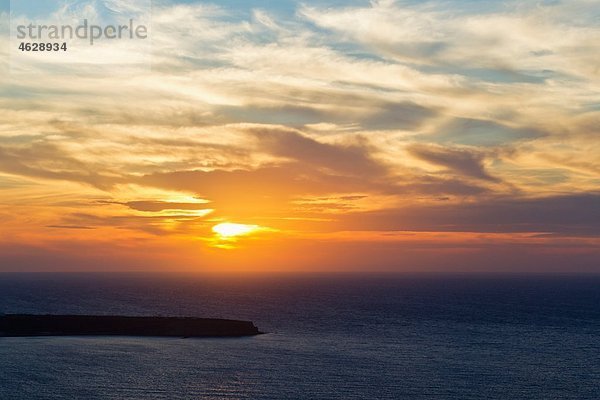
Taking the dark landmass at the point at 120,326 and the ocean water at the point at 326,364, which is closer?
the ocean water at the point at 326,364

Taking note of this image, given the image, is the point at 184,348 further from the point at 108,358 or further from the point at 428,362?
the point at 428,362

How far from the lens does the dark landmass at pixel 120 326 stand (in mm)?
123188

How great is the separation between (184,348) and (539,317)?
102804mm

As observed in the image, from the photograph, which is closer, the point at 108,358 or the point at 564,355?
the point at 108,358

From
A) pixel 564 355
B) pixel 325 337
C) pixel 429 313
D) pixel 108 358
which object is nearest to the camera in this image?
pixel 108 358

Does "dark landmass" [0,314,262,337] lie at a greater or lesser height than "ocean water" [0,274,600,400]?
greater

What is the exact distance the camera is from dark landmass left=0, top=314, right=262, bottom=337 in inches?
4850

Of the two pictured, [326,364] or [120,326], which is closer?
[326,364]

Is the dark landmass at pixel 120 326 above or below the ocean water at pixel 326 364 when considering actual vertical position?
above

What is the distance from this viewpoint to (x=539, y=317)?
166125 millimetres

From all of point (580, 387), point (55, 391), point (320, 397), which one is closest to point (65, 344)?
point (55, 391)

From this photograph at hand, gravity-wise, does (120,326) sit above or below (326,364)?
above

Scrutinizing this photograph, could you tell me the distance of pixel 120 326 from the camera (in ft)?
422

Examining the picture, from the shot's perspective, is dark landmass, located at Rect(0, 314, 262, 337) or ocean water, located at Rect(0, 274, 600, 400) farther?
dark landmass, located at Rect(0, 314, 262, 337)
